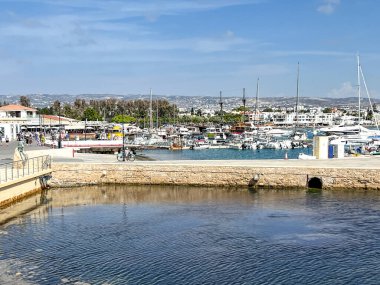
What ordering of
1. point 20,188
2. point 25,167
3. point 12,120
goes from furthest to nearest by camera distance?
point 12,120, point 25,167, point 20,188

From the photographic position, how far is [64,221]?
23.6 m

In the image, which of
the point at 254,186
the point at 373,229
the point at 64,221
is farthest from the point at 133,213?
the point at 373,229

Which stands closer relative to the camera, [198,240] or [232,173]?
[198,240]

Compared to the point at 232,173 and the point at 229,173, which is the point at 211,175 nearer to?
the point at 229,173

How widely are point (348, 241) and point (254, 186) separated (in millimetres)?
11687

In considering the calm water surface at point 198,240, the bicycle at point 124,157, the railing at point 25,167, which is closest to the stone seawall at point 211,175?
the railing at point 25,167

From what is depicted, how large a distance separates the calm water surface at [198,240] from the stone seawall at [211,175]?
1.42m

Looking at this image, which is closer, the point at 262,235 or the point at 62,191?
the point at 262,235

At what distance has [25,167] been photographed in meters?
31.0

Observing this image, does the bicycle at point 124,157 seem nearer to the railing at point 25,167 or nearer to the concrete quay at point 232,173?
the concrete quay at point 232,173

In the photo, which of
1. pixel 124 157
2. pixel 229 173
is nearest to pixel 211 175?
pixel 229 173

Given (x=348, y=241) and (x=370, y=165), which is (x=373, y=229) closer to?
(x=348, y=241)

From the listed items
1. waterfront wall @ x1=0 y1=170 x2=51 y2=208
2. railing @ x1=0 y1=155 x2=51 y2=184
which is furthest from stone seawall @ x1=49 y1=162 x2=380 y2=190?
waterfront wall @ x1=0 y1=170 x2=51 y2=208

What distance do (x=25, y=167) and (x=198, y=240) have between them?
14.9 meters
